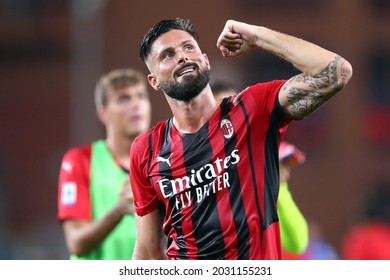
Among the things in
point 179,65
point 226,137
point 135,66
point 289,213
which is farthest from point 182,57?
point 135,66

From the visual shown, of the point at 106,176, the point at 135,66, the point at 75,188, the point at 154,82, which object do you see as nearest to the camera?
the point at 154,82

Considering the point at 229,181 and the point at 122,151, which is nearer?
the point at 229,181

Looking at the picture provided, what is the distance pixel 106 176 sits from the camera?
7.41m

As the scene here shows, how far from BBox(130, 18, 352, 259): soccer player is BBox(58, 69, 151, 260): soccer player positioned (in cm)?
191

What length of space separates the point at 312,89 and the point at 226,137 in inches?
18.2

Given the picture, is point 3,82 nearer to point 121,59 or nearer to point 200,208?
point 121,59

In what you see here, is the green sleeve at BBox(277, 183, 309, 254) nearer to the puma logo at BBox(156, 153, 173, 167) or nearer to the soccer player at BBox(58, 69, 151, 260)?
the soccer player at BBox(58, 69, 151, 260)

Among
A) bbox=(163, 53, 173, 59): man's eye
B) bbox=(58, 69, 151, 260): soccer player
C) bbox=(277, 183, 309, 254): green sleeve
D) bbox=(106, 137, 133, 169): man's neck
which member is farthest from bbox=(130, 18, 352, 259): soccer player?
bbox=(106, 137, 133, 169): man's neck

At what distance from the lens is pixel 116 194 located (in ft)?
24.1

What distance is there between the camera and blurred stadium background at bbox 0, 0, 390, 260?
3453cm

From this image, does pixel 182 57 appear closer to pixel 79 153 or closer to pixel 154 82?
pixel 154 82

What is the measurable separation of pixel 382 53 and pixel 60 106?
34.0ft

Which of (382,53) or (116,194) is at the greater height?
(382,53)
